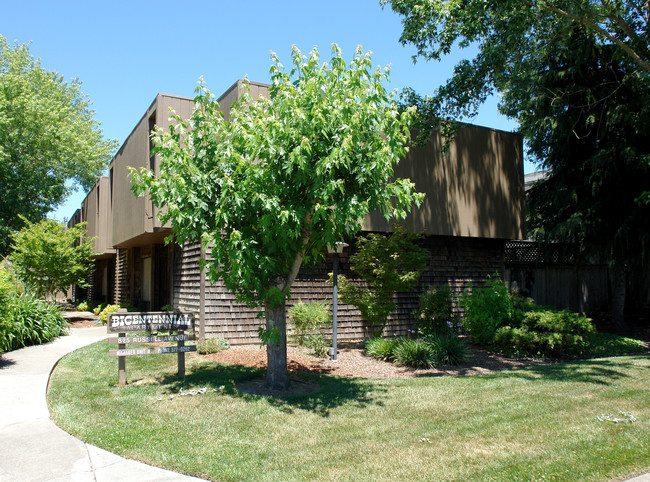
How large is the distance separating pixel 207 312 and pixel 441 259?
21.9 feet

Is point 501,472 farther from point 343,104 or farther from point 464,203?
point 464,203

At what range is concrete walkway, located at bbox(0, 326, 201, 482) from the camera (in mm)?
4102

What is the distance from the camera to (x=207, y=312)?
1062 cm

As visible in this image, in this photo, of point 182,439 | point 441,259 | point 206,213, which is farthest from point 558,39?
point 182,439

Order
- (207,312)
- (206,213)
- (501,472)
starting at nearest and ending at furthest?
(501,472), (206,213), (207,312)

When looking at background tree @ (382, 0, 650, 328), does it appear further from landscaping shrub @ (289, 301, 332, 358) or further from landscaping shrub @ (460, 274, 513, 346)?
landscaping shrub @ (289, 301, 332, 358)

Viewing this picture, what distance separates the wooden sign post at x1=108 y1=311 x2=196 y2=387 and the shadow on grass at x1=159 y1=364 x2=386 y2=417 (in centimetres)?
48

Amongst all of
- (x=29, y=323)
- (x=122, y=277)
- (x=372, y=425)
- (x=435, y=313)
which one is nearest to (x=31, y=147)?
(x=122, y=277)

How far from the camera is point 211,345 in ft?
32.9

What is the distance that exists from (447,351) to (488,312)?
2.41 meters

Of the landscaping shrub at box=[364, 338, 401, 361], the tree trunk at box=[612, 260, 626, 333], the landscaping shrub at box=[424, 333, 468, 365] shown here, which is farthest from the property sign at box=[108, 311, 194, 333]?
the tree trunk at box=[612, 260, 626, 333]

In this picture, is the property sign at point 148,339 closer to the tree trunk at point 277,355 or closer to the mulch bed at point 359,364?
the tree trunk at point 277,355

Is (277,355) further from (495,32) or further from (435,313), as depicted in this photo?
(495,32)

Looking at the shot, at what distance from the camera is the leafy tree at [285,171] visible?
19.3ft
